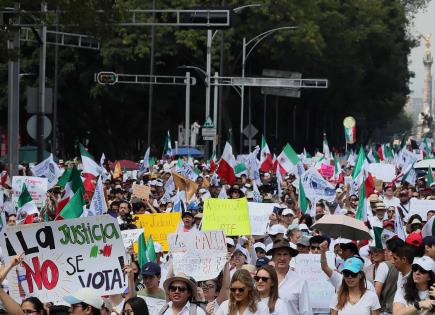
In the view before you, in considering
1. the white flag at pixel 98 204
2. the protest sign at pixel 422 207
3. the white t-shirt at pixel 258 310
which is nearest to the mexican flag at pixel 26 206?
the white flag at pixel 98 204

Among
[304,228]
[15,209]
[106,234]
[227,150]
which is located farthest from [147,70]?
[106,234]

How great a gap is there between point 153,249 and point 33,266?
3.17m

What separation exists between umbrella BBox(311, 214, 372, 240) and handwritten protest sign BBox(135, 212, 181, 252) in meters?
1.85

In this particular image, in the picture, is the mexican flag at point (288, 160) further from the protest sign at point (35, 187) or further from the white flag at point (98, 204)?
the white flag at point (98, 204)

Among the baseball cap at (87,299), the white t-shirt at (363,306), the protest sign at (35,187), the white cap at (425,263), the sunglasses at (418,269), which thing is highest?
the white cap at (425,263)

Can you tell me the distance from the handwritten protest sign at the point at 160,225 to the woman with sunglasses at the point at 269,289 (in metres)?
5.34

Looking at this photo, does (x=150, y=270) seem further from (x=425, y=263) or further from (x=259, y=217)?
(x=259, y=217)

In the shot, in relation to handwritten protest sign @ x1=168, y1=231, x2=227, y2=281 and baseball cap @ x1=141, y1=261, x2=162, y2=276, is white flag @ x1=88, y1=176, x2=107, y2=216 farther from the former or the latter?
baseball cap @ x1=141, y1=261, x2=162, y2=276

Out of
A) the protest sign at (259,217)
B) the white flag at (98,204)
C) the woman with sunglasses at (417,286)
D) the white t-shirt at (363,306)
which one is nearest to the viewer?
the woman with sunglasses at (417,286)

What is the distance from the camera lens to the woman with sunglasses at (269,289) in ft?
32.5

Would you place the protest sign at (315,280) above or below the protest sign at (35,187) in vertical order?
above

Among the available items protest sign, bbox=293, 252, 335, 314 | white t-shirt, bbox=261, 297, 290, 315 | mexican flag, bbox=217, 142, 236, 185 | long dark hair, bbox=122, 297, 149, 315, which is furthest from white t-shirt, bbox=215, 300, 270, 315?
mexican flag, bbox=217, 142, 236, 185

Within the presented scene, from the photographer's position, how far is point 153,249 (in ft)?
45.1

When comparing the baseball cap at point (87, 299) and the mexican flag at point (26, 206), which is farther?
the mexican flag at point (26, 206)
